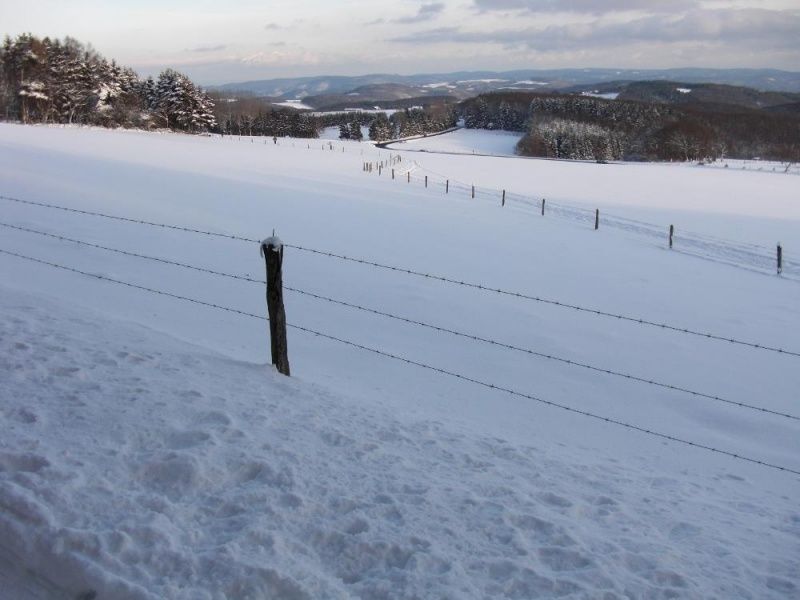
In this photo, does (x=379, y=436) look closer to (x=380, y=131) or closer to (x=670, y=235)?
(x=670, y=235)

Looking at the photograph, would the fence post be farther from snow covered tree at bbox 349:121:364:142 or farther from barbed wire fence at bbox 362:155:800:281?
snow covered tree at bbox 349:121:364:142

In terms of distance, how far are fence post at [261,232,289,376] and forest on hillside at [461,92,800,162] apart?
4389 inches

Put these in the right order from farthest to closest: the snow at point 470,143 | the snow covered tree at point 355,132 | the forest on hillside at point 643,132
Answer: the snow covered tree at point 355,132 → the forest on hillside at point 643,132 → the snow at point 470,143

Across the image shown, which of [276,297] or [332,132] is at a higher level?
[332,132]

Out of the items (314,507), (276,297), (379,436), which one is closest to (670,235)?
(276,297)

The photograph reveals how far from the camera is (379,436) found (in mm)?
5414

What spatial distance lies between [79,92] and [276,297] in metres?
77.2

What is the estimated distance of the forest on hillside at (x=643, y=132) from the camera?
116250mm

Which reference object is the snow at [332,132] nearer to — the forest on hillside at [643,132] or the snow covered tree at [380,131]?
the snow covered tree at [380,131]

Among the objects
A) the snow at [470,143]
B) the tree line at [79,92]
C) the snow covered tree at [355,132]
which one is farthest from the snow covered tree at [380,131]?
the tree line at [79,92]

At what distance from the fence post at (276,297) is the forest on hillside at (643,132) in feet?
366

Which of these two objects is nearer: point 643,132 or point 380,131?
point 380,131

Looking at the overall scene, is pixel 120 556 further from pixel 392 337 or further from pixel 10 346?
pixel 392 337

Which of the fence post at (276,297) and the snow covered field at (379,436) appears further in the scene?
the fence post at (276,297)
